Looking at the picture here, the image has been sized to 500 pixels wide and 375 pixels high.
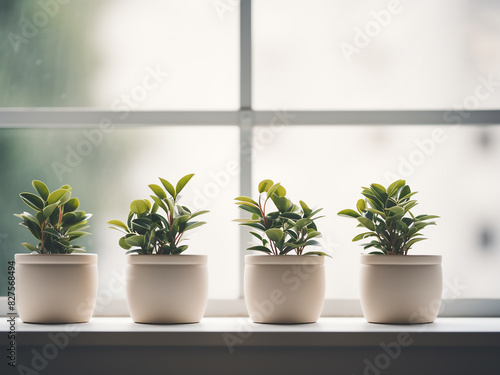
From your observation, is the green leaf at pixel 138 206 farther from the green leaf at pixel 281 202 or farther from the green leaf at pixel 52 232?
the green leaf at pixel 281 202

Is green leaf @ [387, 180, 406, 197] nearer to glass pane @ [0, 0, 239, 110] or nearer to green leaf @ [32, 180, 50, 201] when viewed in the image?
glass pane @ [0, 0, 239, 110]

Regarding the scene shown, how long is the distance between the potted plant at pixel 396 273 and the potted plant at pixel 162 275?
1.41 ft

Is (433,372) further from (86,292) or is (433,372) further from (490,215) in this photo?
(86,292)

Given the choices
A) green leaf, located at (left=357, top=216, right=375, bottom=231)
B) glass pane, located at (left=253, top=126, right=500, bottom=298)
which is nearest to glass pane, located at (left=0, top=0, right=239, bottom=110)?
glass pane, located at (left=253, top=126, right=500, bottom=298)

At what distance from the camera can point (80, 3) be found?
71.1 inches

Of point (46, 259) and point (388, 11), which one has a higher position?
point (388, 11)

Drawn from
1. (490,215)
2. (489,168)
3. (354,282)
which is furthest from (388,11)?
(354,282)

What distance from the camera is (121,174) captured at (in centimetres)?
176

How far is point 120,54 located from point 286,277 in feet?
2.93

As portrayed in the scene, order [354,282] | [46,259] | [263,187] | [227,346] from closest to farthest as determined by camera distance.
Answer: [227,346] → [46,259] → [263,187] → [354,282]

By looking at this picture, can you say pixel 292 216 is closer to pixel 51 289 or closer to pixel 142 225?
pixel 142 225

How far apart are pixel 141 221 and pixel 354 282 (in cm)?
68

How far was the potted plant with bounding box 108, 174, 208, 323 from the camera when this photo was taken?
4.58ft

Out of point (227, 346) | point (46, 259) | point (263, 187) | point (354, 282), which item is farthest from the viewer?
point (354, 282)
